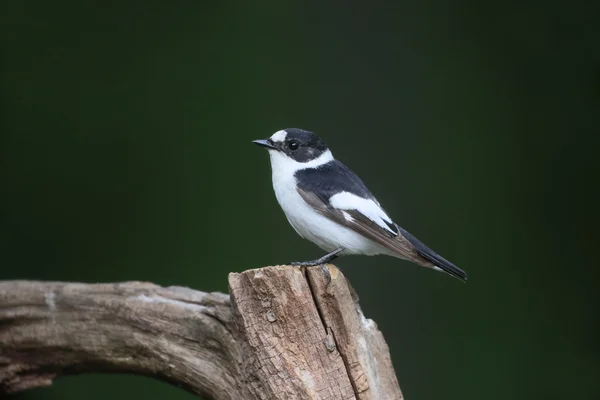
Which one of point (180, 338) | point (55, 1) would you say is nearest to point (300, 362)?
point (180, 338)

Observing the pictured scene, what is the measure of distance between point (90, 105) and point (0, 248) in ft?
2.88

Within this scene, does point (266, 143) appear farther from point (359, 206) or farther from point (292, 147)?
point (359, 206)

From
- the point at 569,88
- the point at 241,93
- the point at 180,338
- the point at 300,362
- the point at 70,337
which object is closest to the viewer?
the point at 300,362

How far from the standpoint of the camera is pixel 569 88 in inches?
161

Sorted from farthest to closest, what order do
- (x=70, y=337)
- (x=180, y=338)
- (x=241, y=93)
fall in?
(x=241, y=93) → (x=70, y=337) → (x=180, y=338)

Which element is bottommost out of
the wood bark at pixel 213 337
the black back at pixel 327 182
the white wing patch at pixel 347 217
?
the wood bark at pixel 213 337

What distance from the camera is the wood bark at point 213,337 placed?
7.11ft

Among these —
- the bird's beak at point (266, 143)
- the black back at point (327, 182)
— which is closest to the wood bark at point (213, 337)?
the black back at point (327, 182)

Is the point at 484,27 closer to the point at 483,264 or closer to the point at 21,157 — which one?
the point at 483,264

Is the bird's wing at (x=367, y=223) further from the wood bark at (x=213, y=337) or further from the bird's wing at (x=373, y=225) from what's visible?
the wood bark at (x=213, y=337)

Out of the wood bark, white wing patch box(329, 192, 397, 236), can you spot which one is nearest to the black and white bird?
white wing patch box(329, 192, 397, 236)

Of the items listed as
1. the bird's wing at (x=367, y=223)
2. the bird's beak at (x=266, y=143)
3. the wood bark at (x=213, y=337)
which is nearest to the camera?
the wood bark at (x=213, y=337)

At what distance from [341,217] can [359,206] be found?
8 centimetres

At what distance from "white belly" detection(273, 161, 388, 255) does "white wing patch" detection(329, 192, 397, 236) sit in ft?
0.21
